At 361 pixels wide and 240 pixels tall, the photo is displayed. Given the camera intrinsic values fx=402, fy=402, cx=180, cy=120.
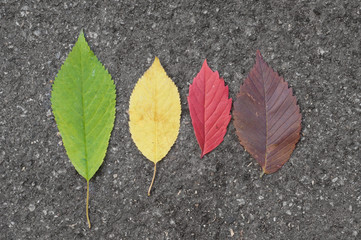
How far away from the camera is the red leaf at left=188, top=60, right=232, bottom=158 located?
3.51ft

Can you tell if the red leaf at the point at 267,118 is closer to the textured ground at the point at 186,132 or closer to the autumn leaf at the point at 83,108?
the textured ground at the point at 186,132

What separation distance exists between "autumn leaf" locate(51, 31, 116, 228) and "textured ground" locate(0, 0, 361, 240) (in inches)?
1.4

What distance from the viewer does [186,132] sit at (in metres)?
1.10

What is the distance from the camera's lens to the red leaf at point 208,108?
3.51 ft

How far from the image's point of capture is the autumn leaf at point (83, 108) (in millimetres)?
1069

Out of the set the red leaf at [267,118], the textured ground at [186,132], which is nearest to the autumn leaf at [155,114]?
the textured ground at [186,132]

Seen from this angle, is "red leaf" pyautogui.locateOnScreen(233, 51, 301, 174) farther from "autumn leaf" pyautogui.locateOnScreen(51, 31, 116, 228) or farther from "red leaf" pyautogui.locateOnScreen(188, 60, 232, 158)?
"autumn leaf" pyautogui.locateOnScreen(51, 31, 116, 228)

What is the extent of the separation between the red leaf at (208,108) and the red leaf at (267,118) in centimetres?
5

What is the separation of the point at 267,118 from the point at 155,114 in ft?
0.97

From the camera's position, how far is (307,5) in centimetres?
110

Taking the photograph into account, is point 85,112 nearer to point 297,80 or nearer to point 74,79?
point 74,79

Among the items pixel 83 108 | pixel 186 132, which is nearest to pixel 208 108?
pixel 186 132

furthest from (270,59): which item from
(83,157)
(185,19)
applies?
(83,157)

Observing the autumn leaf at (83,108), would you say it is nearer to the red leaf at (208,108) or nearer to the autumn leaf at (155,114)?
the autumn leaf at (155,114)
